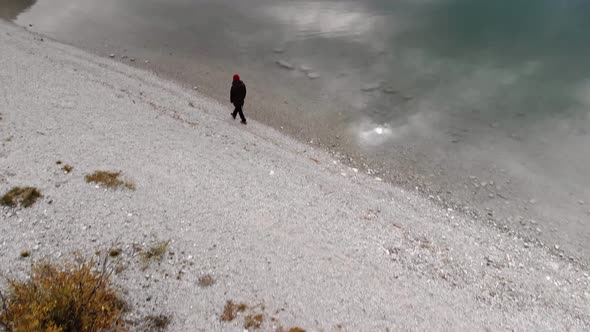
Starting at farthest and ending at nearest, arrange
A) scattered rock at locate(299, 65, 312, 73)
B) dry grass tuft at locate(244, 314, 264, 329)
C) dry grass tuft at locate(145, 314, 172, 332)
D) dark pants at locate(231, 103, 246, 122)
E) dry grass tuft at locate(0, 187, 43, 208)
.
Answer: scattered rock at locate(299, 65, 312, 73), dark pants at locate(231, 103, 246, 122), dry grass tuft at locate(0, 187, 43, 208), dry grass tuft at locate(244, 314, 264, 329), dry grass tuft at locate(145, 314, 172, 332)

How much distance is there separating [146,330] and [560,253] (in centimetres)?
1661

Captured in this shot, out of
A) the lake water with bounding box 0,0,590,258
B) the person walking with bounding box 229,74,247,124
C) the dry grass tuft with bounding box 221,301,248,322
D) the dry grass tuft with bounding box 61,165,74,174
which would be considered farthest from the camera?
the lake water with bounding box 0,0,590,258

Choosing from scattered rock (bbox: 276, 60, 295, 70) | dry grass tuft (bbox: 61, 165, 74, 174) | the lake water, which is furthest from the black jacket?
scattered rock (bbox: 276, 60, 295, 70)

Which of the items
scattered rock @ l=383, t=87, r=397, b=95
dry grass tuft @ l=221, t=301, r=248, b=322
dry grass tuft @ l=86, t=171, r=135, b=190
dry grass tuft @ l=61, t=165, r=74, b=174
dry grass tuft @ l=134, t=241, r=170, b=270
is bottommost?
dry grass tuft @ l=221, t=301, r=248, b=322

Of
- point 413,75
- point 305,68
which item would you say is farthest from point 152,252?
point 413,75

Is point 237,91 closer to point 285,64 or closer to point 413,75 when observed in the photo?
point 285,64

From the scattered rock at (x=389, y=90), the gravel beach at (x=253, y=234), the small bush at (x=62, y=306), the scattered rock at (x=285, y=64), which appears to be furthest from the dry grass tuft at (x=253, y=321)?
the scattered rock at (x=285, y=64)

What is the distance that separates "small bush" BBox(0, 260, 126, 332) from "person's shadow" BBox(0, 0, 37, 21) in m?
35.8

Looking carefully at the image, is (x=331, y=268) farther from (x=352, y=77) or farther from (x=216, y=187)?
(x=352, y=77)

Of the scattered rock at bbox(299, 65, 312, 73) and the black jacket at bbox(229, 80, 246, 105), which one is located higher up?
the black jacket at bbox(229, 80, 246, 105)

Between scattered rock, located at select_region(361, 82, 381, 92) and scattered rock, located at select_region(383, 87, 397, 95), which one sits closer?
scattered rock, located at select_region(383, 87, 397, 95)

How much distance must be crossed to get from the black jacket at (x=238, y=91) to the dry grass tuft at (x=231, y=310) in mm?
11592

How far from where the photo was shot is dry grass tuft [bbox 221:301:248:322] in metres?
9.49

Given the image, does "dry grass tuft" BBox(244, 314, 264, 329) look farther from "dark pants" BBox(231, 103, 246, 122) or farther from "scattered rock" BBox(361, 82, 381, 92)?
"scattered rock" BBox(361, 82, 381, 92)
